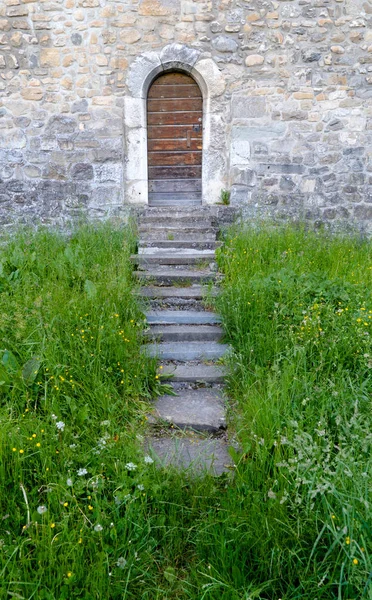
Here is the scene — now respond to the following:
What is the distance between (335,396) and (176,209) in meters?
4.05

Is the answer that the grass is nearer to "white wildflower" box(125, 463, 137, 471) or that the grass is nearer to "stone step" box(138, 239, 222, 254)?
"white wildflower" box(125, 463, 137, 471)

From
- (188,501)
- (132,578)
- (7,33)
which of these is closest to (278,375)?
(188,501)

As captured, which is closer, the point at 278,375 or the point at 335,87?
the point at 278,375

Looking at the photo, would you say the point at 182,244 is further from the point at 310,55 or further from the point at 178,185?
the point at 310,55

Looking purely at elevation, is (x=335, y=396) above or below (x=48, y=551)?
above

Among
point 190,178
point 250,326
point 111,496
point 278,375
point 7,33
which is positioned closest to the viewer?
point 111,496

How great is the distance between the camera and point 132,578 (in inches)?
74.5

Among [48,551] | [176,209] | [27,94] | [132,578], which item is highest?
[27,94]

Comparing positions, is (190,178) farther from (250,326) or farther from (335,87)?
(250,326)

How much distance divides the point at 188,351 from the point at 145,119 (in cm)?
382

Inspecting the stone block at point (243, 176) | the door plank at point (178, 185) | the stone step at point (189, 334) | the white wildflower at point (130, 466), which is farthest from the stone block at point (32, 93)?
the white wildflower at point (130, 466)

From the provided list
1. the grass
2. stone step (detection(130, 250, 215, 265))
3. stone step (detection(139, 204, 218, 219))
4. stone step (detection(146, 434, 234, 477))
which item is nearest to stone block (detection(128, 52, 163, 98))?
stone step (detection(139, 204, 218, 219))

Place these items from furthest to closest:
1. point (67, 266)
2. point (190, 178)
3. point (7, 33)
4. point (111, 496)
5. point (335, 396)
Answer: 1. point (190, 178)
2. point (7, 33)
3. point (67, 266)
4. point (335, 396)
5. point (111, 496)

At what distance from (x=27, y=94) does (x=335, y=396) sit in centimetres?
556
